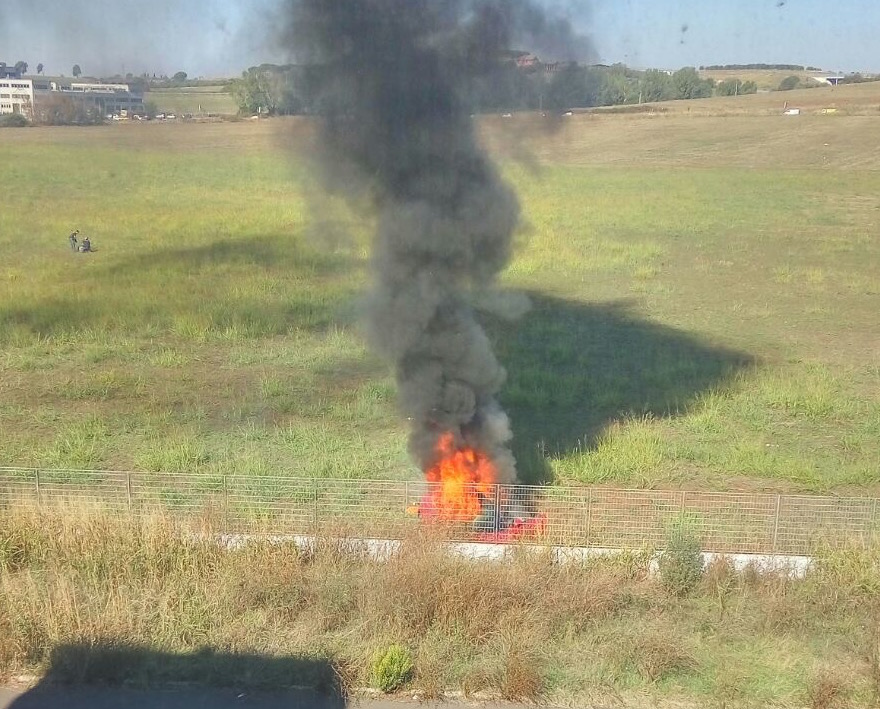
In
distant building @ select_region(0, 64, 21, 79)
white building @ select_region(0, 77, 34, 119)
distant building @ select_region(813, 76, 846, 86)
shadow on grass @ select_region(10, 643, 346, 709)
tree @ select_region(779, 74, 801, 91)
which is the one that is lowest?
shadow on grass @ select_region(10, 643, 346, 709)

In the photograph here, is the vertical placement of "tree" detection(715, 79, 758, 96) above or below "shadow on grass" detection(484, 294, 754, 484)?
above

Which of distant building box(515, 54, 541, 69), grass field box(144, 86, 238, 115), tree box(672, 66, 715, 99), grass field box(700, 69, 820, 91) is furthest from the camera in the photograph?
grass field box(700, 69, 820, 91)

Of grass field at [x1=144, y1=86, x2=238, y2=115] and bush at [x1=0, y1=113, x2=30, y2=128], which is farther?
bush at [x1=0, y1=113, x2=30, y2=128]

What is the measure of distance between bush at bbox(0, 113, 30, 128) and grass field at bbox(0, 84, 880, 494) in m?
0.48

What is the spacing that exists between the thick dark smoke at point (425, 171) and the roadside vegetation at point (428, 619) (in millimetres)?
1961

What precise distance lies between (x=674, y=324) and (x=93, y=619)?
567 inches

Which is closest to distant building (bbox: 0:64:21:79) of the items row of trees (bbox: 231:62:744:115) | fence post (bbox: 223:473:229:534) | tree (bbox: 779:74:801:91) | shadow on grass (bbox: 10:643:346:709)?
row of trees (bbox: 231:62:744:115)

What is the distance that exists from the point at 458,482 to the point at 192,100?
228 inches

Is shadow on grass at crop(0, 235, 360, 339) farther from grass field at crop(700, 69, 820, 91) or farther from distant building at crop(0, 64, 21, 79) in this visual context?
grass field at crop(700, 69, 820, 91)

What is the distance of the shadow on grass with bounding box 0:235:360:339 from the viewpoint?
17609 mm

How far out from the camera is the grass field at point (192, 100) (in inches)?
427

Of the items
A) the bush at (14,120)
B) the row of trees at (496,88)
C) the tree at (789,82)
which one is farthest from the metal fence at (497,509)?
the tree at (789,82)

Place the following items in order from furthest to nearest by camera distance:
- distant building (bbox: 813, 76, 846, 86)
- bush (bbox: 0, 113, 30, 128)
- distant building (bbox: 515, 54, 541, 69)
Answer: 1. distant building (bbox: 813, 76, 846, 86)
2. bush (bbox: 0, 113, 30, 128)
3. distant building (bbox: 515, 54, 541, 69)

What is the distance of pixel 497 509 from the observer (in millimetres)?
8297
